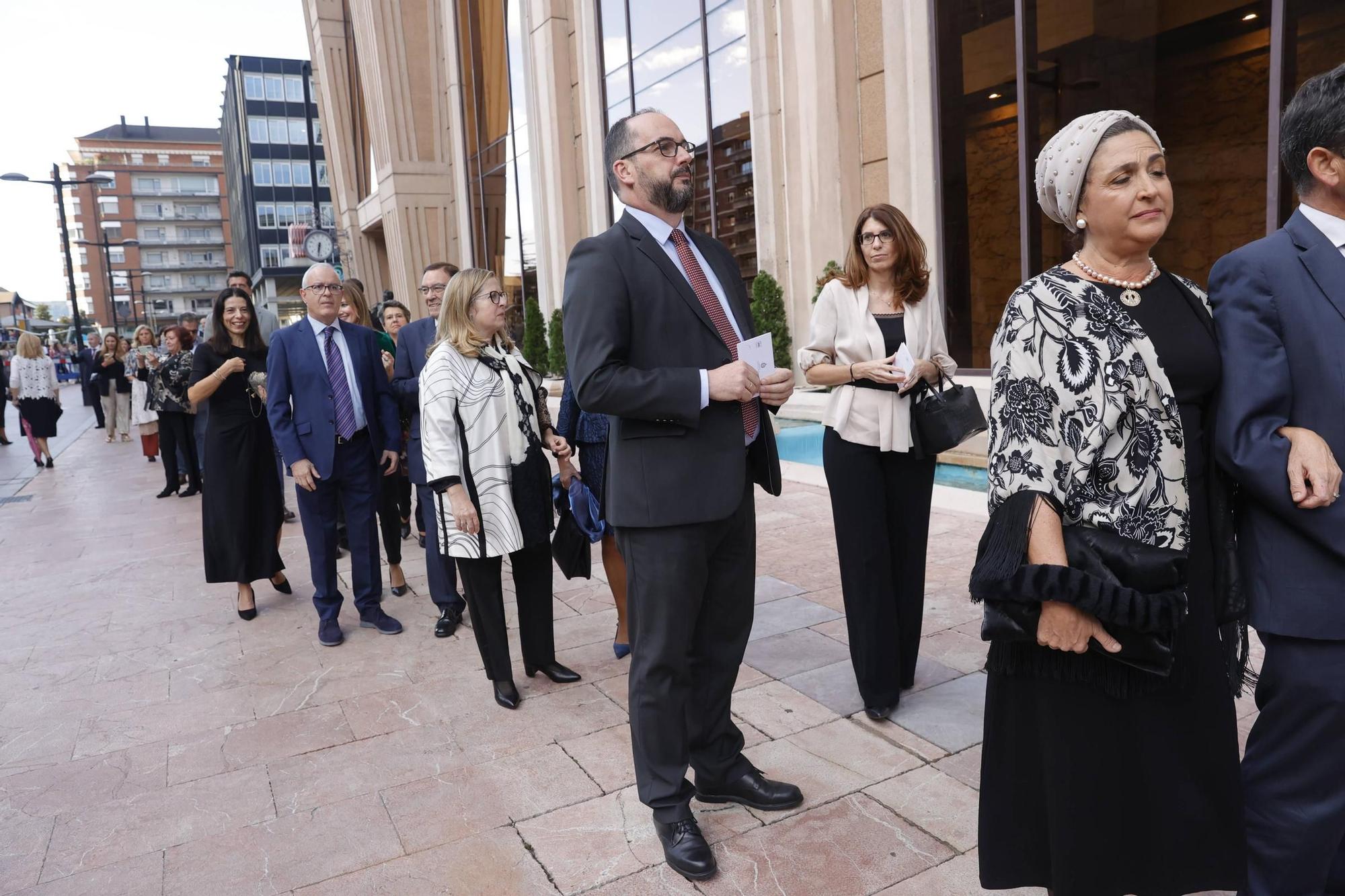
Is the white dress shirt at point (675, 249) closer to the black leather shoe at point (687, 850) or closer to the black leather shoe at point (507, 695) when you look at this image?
the black leather shoe at point (687, 850)

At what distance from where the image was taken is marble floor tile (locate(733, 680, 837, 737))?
140 inches

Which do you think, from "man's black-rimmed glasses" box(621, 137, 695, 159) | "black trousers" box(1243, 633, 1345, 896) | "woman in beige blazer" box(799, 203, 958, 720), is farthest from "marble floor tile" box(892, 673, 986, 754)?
"man's black-rimmed glasses" box(621, 137, 695, 159)

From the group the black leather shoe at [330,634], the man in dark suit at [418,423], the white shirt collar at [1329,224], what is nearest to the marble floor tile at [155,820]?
the black leather shoe at [330,634]

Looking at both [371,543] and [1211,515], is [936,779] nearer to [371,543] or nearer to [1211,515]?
[1211,515]

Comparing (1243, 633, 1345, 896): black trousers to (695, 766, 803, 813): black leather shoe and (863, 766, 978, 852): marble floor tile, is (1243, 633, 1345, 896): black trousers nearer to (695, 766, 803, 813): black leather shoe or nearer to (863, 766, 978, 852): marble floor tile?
(863, 766, 978, 852): marble floor tile

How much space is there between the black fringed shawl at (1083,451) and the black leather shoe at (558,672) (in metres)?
2.68

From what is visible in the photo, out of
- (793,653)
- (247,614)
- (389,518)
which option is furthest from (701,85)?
(793,653)

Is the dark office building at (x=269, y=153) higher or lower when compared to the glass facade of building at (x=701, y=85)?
higher

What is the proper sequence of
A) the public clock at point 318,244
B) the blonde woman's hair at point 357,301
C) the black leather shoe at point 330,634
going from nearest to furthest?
the black leather shoe at point 330,634, the blonde woman's hair at point 357,301, the public clock at point 318,244

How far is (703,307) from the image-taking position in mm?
2697

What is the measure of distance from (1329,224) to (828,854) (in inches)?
80.4

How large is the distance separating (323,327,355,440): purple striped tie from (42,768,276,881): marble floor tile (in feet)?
7.04

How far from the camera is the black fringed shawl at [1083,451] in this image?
6.04 feet

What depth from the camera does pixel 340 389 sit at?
517 cm
